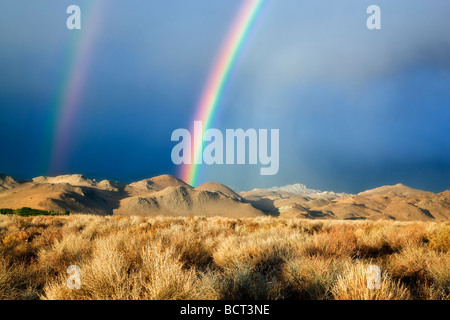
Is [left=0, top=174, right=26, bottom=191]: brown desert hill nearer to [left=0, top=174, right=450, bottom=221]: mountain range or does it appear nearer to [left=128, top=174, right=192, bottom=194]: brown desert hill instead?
[left=0, top=174, right=450, bottom=221]: mountain range

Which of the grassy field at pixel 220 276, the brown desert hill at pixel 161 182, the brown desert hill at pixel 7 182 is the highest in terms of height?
the brown desert hill at pixel 161 182

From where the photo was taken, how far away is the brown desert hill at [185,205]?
89.9 m

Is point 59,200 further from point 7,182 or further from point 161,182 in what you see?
point 161,182

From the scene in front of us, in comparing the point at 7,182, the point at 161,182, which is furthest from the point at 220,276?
the point at 161,182

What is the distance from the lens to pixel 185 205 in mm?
97125

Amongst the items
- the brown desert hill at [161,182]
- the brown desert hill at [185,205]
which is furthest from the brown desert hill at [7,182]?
the brown desert hill at [161,182]

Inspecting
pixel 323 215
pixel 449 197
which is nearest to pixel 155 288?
pixel 323 215

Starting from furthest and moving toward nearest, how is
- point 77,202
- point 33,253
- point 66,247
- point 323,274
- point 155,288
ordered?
point 77,202, point 33,253, point 66,247, point 323,274, point 155,288

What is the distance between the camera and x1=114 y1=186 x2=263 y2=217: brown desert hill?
89938 millimetres

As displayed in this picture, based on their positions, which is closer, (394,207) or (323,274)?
(323,274)

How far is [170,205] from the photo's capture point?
96.0 metres

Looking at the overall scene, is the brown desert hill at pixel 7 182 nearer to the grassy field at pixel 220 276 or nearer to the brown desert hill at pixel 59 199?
the brown desert hill at pixel 59 199

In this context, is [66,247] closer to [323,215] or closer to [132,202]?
[323,215]
